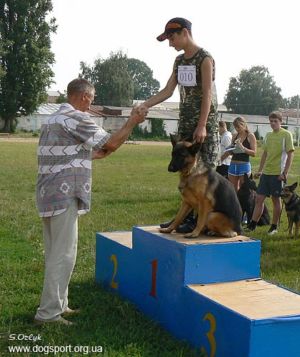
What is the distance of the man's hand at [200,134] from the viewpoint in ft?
15.5

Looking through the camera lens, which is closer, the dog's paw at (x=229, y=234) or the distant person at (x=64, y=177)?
the distant person at (x=64, y=177)

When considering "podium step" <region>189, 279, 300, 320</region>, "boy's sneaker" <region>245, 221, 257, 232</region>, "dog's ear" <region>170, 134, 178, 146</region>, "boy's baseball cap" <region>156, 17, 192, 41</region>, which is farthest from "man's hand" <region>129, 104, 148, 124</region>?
"boy's sneaker" <region>245, 221, 257, 232</region>

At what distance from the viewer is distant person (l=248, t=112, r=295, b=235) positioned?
8.53 meters

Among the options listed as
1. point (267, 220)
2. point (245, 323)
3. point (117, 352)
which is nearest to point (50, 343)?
point (117, 352)

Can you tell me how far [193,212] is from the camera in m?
5.34

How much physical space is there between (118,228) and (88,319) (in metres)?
4.10

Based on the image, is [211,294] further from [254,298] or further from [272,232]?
[272,232]

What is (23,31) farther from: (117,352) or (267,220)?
(117,352)

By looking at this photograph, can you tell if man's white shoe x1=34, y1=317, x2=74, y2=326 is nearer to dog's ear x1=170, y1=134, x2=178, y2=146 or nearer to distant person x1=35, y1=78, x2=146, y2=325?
distant person x1=35, y1=78, x2=146, y2=325

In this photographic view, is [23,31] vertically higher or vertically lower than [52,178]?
higher

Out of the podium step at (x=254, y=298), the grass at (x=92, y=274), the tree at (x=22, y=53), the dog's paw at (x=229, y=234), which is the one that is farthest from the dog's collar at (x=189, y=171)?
the tree at (x=22, y=53)

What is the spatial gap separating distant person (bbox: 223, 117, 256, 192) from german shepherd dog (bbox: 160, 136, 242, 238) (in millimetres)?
4258

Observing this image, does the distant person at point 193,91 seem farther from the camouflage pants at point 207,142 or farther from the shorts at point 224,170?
the shorts at point 224,170

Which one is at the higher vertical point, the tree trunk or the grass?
the tree trunk
